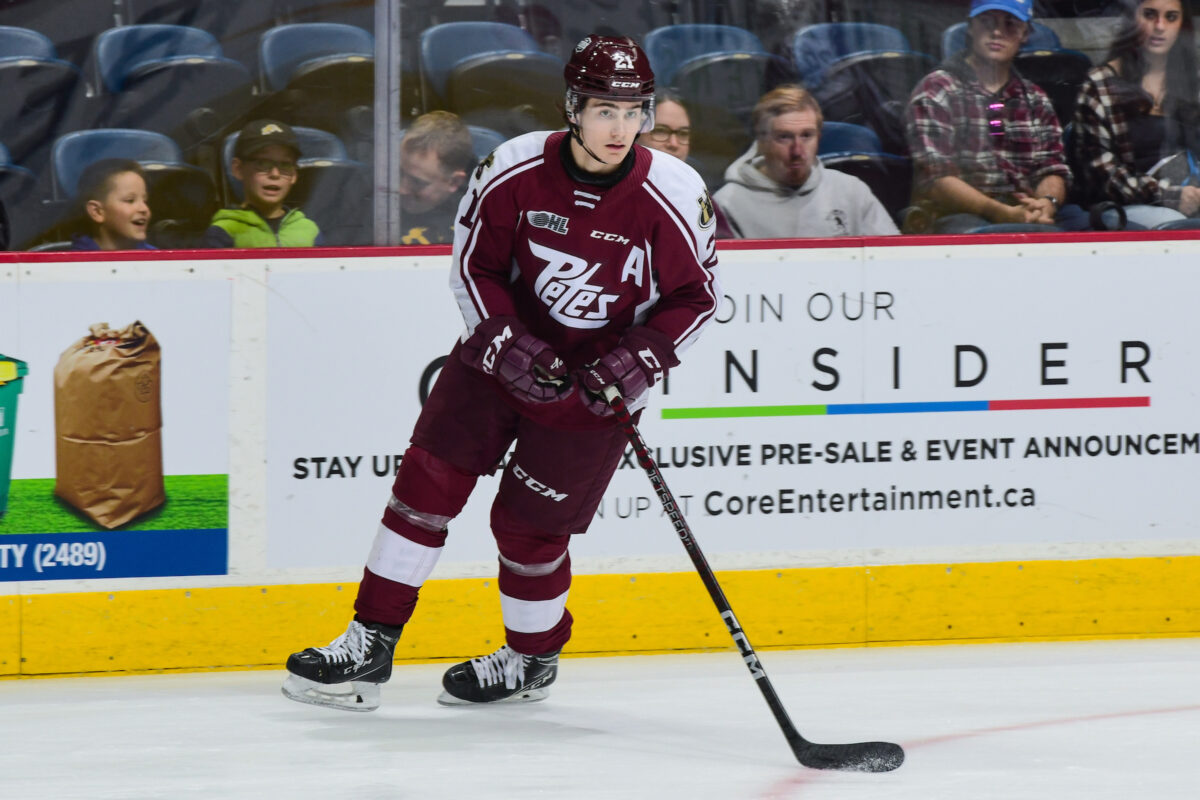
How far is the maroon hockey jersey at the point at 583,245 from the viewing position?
8.56 feet

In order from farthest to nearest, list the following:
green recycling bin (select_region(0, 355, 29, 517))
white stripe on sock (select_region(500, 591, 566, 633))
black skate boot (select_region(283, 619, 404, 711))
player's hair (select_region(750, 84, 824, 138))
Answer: player's hair (select_region(750, 84, 824, 138)), green recycling bin (select_region(0, 355, 29, 517)), white stripe on sock (select_region(500, 591, 566, 633)), black skate boot (select_region(283, 619, 404, 711))

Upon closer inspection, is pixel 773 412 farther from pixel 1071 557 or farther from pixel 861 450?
pixel 1071 557

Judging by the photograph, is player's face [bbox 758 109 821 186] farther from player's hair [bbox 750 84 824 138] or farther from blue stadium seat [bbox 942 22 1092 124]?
blue stadium seat [bbox 942 22 1092 124]

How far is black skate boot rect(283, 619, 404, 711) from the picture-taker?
2709mm

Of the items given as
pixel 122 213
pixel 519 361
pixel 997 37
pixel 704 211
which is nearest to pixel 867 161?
pixel 997 37

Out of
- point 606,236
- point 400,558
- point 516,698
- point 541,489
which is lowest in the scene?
point 516,698

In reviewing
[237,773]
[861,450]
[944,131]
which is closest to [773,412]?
[861,450]

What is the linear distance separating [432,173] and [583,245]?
0.80m

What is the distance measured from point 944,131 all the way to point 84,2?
1936 millimetres

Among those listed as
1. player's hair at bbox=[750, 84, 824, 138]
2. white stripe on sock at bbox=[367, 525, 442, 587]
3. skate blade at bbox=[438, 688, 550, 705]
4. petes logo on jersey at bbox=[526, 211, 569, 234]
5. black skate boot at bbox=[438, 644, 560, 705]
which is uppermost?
player's hair at bbox=[750, 84, 824, 138]

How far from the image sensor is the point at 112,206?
315cm

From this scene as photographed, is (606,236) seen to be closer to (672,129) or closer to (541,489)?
(541,489)

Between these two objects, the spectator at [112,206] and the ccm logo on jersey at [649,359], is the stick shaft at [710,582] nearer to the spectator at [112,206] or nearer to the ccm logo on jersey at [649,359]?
the ccm logo on jersey at [649,359]

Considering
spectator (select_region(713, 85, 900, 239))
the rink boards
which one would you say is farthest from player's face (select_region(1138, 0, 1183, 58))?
spectator (select_region(713, 85, 900, 239))
